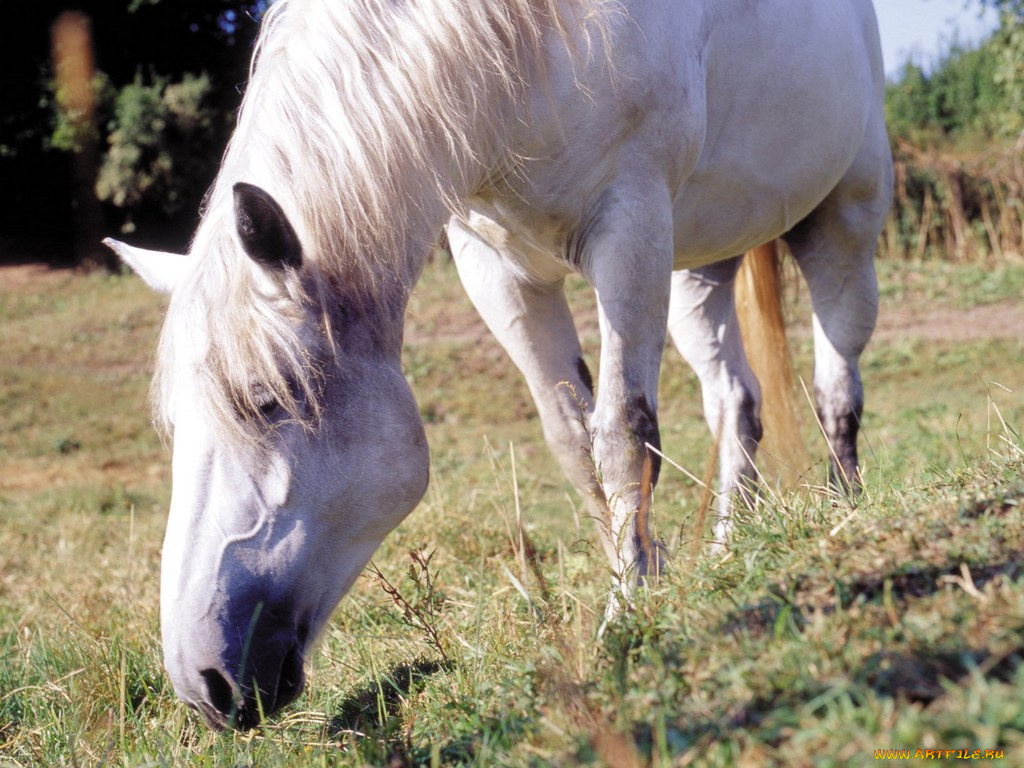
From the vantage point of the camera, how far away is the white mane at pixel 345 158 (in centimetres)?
188

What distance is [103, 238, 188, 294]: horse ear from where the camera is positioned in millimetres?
2170

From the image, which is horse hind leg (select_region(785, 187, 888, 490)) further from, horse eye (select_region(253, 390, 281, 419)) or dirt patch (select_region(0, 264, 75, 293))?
dirt patch (select_region(0, 264, 75, 293))

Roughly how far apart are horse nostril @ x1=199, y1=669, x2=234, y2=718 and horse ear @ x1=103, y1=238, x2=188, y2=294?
895 mm

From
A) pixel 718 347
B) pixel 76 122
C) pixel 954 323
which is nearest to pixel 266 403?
pixel 718 347

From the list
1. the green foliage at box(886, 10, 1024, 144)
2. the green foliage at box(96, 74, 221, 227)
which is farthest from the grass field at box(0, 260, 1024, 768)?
the green foliage at box(886, 10, 1024, 144)

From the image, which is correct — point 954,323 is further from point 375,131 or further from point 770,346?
point 375,131

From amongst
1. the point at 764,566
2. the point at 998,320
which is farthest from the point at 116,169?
the point at 764,566

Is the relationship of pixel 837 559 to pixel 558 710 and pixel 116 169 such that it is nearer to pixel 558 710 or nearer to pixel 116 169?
pixel 558 710

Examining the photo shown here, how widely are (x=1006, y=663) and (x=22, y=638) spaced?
297 cm

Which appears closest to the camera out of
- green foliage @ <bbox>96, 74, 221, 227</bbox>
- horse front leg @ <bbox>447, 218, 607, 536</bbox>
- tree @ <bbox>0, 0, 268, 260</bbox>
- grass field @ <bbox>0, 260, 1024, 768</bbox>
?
grass field @ <bbox>0, 260, 1024, 768</bbox>

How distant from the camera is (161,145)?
16.8 meters

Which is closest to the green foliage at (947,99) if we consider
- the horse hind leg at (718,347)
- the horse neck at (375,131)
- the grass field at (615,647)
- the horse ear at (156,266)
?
the horse hind leg at (718,347)

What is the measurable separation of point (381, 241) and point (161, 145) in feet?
54.3

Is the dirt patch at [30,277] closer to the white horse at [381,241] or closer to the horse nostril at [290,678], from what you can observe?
the white horse at [381,241]
